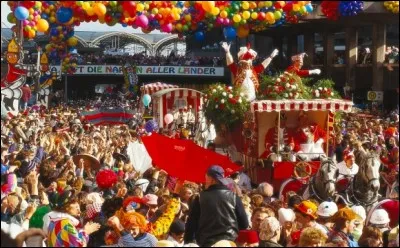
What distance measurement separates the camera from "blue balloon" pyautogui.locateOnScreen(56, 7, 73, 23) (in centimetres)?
1030

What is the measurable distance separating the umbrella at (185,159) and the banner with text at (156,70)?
1658 inches

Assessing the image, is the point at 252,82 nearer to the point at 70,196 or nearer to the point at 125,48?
the point at 70,196

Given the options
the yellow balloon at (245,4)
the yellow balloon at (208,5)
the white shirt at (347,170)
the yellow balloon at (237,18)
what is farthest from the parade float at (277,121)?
the yellow balloon at (208,5)

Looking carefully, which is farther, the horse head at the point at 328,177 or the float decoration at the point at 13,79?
A: the horse head at the point at 328,177

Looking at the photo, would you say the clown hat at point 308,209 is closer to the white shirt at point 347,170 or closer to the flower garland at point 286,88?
the white shirt at point 347,170

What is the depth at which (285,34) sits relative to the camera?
49.4 meters

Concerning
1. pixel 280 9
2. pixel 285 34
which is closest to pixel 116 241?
pixel 280 9

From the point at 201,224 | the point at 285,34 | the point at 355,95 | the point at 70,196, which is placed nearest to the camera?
the point at 201,224

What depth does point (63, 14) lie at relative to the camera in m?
10.4

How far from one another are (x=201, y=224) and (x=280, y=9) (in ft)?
→ 13.9

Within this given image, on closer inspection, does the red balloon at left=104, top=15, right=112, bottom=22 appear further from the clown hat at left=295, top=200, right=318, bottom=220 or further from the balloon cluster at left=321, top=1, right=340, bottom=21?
the clown hat at left=295, top=200, right=318, bottom=220

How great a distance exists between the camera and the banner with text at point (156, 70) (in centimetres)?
5381

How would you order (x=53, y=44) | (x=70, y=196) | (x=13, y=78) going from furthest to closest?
(x=53, y=44) → (x=13, y=78) → (x=70, y=196)

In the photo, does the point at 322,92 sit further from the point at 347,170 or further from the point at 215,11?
the point at 215,11
